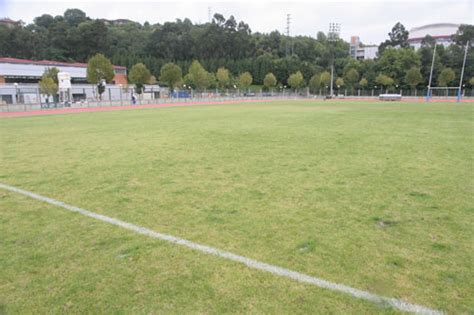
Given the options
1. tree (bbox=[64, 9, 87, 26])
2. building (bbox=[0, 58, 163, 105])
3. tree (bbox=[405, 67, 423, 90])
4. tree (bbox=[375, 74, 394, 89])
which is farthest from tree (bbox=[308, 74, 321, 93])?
tree (bbox=[64, 9, 87, 26])

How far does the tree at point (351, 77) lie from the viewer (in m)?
88.9

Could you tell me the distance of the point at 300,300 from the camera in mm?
3107

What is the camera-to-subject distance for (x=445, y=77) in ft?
248

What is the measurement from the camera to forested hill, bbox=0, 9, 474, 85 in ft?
283

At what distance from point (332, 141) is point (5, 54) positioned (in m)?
96.5

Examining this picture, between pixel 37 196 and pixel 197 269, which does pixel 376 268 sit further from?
pixel 37 196

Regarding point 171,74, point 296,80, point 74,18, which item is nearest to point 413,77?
point 296,80

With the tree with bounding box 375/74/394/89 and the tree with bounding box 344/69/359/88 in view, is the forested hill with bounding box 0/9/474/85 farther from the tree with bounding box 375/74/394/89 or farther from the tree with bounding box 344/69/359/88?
the tree with bounding box 375/74/394/89

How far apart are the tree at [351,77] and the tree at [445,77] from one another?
62.0 ft

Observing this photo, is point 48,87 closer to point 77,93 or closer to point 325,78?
point 77,93

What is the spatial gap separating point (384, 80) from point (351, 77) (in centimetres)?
935

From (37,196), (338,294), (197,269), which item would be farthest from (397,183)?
(37,196)

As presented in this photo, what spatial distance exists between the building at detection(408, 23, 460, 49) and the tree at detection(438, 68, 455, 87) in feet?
201

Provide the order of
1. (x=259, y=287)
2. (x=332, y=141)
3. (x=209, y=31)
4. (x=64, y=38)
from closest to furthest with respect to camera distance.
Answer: (x=259, y=287)
(x=332, y=141)
(x=64, y=38)
(x=209, y=31)
